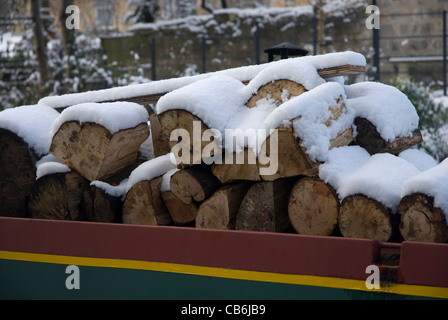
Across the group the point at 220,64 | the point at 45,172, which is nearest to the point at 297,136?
the point at 45,172

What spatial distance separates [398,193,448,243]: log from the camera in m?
2.13

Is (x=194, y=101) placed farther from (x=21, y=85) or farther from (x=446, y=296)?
(x=21, y=85)

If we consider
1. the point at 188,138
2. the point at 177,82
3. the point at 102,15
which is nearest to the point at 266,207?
the point at 188,138

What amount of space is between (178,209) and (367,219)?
928 millimetres

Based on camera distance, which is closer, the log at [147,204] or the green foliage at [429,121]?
the log at [147,204]

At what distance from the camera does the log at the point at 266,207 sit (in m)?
2.51

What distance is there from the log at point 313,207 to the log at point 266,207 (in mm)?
65

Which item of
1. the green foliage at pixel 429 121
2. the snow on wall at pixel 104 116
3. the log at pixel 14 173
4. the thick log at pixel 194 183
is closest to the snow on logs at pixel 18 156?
the log at pixel 14 173

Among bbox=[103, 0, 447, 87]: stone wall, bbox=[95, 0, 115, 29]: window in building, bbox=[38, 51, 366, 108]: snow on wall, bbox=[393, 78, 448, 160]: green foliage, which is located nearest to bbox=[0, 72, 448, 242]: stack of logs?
bbox=[38, 51, 366, 108]: snow on wall

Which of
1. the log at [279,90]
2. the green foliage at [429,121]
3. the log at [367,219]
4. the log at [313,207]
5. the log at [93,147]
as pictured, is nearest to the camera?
the log at [367,219]

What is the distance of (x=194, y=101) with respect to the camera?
260 cm

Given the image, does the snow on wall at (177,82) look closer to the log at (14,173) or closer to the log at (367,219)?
the log at (14,173)

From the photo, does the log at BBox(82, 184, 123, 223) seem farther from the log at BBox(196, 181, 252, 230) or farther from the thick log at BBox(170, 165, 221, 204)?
the log at BBox(196, 181, 252, 230)
